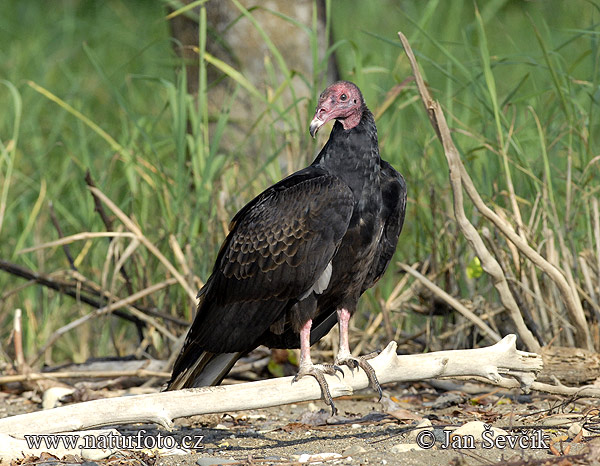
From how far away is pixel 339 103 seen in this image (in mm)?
3211

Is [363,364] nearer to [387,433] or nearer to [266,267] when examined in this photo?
[387,433]

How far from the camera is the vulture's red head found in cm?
319

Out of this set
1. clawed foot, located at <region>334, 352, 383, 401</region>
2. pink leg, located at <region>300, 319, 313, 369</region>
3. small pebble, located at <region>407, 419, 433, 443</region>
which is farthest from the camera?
pink leg, located at <region>300, 319, 313, 369</region>

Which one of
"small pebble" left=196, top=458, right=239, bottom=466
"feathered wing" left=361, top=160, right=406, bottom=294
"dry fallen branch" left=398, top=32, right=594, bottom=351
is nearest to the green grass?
"dry fallen branch" left=398, top=32, right=594, bottom=351

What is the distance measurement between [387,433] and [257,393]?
0.64 metres

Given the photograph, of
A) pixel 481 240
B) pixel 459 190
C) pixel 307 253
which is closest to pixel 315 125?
pixel 307 253

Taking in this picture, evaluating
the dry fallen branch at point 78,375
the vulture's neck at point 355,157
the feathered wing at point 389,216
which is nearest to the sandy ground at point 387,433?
the dry fallen branch at point 78,375

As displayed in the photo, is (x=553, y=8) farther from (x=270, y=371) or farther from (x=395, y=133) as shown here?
(x=270, y=371)

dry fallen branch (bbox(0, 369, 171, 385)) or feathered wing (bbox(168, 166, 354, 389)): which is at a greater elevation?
feathered wing (bbox(168, 166, 354, 389))

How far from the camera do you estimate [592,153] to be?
377 centimetres

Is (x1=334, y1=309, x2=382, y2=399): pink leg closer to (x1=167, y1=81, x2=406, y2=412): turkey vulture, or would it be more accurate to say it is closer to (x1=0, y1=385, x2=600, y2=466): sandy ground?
(x1=167, y1=81, x2=406, y2=412): turkey vulture

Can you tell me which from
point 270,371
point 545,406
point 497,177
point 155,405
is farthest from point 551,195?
point 155,405

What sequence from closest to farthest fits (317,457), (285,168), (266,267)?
(317,457) < (266,267) < (285,168)

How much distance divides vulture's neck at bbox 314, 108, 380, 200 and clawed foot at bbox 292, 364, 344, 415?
65 centimetres
